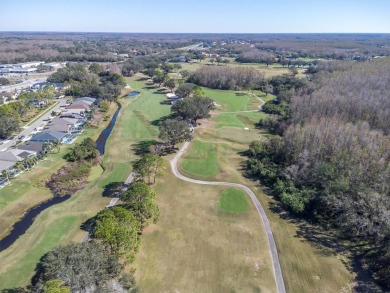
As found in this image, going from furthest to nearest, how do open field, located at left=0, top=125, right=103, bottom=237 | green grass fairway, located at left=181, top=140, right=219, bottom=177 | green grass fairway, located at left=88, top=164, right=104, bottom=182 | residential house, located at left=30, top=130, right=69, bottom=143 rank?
1. residential house, located at left=30, top=130, right=69, bottom=143
2. green grass fairway, located at left=181, top=140, right=219, bottom=177
3. green grass fairway, located at left=88, top=164, right=104, bottom=182
4. open field, located at left=0, top=125, right=103, bottom=237

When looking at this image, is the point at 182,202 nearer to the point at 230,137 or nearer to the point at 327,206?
the point at 327,206

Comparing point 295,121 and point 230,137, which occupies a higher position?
point 295,121

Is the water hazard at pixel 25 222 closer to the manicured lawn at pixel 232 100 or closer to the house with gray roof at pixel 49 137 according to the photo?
the house with gray roof at pixel 49 137

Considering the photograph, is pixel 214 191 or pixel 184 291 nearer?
pixel 184 291

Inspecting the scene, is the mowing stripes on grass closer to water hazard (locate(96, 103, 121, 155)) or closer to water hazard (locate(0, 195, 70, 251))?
water hazard (locate(96, 103, 121, 155))

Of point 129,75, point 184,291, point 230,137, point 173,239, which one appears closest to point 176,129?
point 230,137

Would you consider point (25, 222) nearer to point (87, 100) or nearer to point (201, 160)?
point (201, 160)

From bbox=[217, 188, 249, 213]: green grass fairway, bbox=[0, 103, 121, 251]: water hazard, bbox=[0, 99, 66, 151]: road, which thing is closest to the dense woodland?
bbox=[217, 188, 249, 213]: green grass fairway
